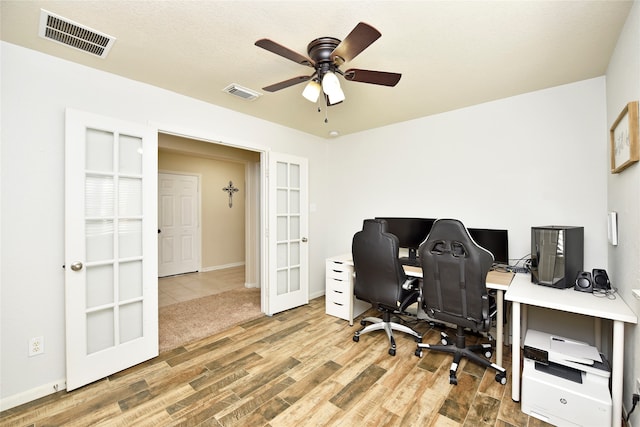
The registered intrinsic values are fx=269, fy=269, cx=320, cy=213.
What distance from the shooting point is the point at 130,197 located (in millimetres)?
A: 2297

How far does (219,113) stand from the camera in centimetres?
297

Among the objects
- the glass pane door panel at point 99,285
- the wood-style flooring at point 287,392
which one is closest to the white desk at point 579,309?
the wood-style flooring at point 287,392

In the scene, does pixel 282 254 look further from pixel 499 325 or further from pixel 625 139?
pixel 625 139

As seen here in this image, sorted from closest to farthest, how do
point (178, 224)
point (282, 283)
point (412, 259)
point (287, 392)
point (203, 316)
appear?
point (287, 392)
point (412, 259)
point (203, 316)
point (282, 283)
point (178, 224)

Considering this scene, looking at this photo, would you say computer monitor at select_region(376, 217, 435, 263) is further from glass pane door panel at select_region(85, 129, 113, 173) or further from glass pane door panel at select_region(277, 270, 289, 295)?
glass pane door panel at select_region(85, 129, 113, 173)

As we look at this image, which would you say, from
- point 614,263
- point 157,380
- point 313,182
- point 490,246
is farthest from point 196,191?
point 614,263

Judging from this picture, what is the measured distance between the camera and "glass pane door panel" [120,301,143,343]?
7.41ft

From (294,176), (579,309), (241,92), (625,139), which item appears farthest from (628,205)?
(294,176)

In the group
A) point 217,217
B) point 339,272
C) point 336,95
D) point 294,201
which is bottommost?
point 339,272

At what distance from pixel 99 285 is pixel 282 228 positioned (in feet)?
6.43

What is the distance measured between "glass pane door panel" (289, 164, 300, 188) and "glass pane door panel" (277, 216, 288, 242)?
1.58 feet

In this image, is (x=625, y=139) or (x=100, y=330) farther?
(x=100, y=330)

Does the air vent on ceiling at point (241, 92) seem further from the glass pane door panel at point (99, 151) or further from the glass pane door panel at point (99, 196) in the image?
the glass pane door panel at point (99, 196)

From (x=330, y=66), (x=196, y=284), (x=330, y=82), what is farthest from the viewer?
(x=196, y=284)
